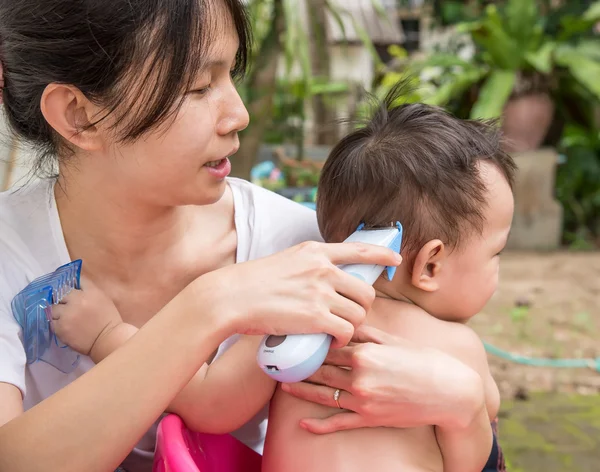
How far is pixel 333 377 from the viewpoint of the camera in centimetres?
107

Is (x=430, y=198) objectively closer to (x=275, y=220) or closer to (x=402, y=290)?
(x=402, y=290)

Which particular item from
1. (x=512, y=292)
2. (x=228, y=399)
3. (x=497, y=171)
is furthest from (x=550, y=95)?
(x=228, y=399)

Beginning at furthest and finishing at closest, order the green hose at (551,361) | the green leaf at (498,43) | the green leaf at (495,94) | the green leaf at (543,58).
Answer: the green leaf at (498,43) < the green leaf at (543,58) < the green leaf at (495,94) < the green hose at (551,361)

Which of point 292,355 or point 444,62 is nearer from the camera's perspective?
point 292,355

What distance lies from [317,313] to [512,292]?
11.4 feet

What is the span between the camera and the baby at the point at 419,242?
1.09m

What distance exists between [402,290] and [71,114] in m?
0.62

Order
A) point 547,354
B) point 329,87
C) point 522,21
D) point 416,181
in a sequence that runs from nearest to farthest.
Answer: point 416,181 < point 547,354 < point 522,21 < point 329,87

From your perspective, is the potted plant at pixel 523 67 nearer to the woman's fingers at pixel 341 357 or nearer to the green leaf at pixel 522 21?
the green leaf at pixel 522 21

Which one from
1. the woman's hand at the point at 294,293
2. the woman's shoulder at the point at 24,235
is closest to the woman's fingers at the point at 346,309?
the woman's hand at the point at 294,293

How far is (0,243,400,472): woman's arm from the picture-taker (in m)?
0.93

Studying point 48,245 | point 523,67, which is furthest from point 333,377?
point 523,67

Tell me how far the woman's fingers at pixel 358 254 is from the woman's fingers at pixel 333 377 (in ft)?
0.61

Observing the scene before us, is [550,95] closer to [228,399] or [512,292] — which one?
[512,292]
